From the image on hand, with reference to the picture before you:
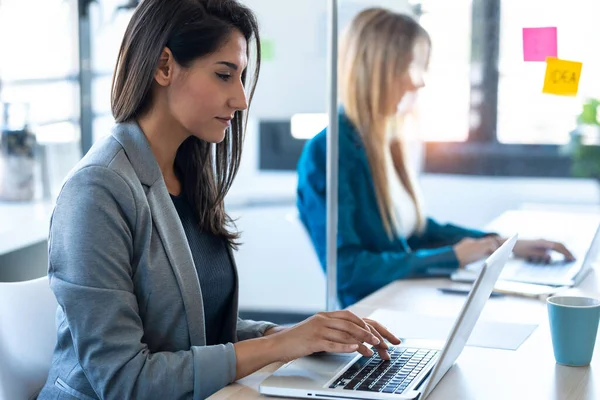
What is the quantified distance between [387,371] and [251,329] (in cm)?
41

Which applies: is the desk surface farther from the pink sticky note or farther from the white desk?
the pink sticky note

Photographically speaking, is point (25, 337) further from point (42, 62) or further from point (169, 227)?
point (42, 62)

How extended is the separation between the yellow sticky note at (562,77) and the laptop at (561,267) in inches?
13.4

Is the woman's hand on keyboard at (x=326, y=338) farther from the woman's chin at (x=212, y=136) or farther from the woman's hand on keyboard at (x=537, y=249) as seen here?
the woman's hand on keyboard at (x=537, y=249)

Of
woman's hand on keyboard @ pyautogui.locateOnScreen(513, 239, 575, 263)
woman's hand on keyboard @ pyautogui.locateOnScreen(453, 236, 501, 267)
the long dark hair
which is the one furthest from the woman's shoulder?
woman's hand on keyboard @ pyautogui.locateOnScreen(513, 239, 575, 263)

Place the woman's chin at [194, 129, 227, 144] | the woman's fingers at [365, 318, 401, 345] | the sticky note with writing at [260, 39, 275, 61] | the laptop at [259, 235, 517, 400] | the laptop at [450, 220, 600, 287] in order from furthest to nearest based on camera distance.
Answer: the sticky note with writing at [260, 39, 275, 61], the laptop at [450, 220, 600, 287], the woman's chin at [194, 129, 227, 144], the woman's fingers at [365, 318, 401, 345], the laptop at [259, 235, 517, 400]

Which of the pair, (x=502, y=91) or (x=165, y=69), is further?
(x=502, y=91)

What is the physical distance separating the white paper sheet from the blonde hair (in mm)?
567

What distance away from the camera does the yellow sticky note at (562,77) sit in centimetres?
200

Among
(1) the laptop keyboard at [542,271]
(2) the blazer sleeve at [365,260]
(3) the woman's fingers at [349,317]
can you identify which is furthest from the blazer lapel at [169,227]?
(1) the laptop keyboard at [542,271]

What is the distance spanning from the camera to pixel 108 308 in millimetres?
1195

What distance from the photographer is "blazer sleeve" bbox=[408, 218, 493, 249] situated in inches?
86.3

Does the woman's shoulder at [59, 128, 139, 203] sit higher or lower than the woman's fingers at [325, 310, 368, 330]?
higher

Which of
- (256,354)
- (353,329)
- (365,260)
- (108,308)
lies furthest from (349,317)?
(365,260)
